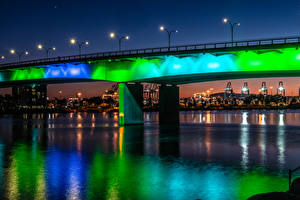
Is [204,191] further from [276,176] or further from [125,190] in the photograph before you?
[276,176]

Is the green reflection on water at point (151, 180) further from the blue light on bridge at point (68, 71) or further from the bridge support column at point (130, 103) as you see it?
the blue light on bridge at point (68, 71)

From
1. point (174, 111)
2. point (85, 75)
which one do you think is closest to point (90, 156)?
point (85, 75)

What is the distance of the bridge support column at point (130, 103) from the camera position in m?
61.3

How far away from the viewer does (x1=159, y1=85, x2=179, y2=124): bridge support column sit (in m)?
68.6

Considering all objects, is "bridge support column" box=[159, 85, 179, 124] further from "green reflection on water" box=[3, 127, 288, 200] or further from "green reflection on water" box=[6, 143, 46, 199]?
"green reflection on water" box=[3, 127, 288, 200]

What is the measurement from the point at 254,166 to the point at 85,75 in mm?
44410

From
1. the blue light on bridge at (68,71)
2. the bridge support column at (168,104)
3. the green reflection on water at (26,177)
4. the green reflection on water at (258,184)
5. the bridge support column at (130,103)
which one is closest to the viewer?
the green reflection on water at (26,177)

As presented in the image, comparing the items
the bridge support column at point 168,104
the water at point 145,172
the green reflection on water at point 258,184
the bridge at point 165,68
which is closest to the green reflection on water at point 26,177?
the water at point 145,172

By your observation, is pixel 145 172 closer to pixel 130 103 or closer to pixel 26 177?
pixel 26 177

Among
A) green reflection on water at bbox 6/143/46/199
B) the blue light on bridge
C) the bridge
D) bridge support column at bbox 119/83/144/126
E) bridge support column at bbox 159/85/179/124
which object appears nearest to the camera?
green reflection on water at bbox 6/143/46/199

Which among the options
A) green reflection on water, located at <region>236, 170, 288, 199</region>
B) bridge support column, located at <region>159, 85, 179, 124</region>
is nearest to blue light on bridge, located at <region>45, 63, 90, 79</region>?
bridge support column, located at <region>159, 85, 179, 124</region>

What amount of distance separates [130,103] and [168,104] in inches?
396

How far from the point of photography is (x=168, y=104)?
2761 inches

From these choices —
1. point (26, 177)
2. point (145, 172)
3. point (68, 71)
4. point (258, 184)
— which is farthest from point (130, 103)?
point (258, 184)
